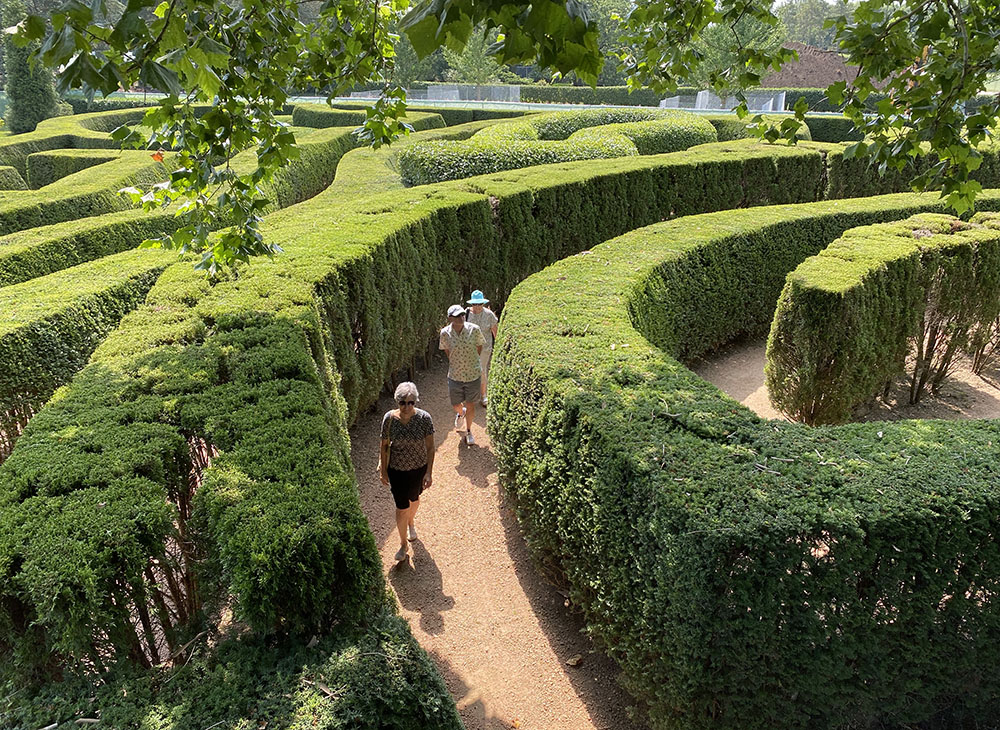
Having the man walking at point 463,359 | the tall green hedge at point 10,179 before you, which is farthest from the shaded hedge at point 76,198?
the man walking at point 463,359

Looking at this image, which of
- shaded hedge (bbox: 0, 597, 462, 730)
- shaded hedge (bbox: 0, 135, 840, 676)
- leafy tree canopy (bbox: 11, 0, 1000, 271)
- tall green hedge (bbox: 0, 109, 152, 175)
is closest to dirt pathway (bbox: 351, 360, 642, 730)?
shaded hedge (bbox: 0, 135, 840, 676)

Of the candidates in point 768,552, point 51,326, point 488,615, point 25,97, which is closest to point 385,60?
point 51,326

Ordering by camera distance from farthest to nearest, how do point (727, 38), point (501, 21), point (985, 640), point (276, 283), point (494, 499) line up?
1. point (727, 38)
2. point (494, 499)
3. point (276, 283)
4. point (985, 640)
5. point (501, 21)

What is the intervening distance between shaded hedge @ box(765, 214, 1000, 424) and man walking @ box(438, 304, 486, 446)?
11.0 ft

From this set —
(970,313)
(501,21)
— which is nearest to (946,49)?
(501,21)

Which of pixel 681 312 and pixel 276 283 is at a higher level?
pixel 276 283

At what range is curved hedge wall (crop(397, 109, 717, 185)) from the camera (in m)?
12.4

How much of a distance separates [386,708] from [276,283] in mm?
4241

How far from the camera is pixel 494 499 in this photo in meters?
6.54

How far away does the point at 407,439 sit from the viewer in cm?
546

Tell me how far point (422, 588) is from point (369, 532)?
2593 mm

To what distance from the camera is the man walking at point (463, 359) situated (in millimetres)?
7121

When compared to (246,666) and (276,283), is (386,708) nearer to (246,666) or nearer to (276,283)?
(246,666)

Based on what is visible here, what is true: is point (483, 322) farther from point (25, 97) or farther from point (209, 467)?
point (25, 97)
